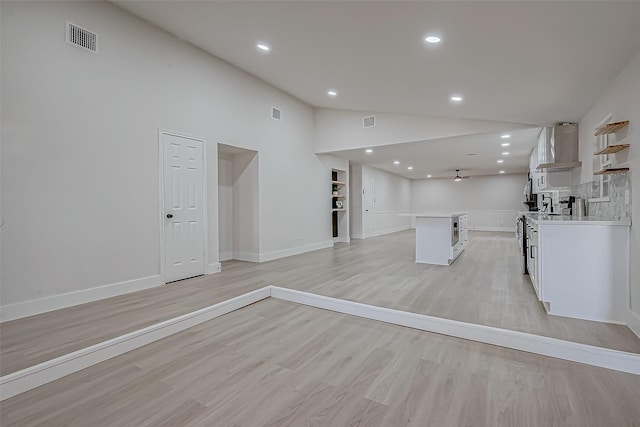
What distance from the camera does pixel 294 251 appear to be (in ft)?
21.7

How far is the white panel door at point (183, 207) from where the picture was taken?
4.23 m

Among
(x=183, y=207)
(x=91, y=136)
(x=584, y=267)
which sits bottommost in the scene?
(x=584, y=267)

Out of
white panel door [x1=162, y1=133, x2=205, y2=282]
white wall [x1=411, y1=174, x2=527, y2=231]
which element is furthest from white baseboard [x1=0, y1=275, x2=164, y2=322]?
white wall [x1=411, y1=174, x2=527, y2=231]

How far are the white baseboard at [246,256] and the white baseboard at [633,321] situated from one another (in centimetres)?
502

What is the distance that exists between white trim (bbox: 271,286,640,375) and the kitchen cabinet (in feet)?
2.90

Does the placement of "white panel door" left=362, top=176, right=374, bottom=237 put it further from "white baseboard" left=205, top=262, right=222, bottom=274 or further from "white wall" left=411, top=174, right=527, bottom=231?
"white baseboard" left=205, top=262, right=222, bottom=274

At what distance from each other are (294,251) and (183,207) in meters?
2.79

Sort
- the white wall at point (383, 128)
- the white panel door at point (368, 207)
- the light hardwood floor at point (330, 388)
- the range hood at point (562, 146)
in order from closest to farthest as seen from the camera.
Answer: the light hardwood floor at point (330, 388), the range hood at point (562, 146), the white wall at point (383, 128), the white panel door at point (368, 207)

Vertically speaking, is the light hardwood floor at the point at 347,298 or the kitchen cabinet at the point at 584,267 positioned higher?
the kitchen cabinet at the point at 584,267

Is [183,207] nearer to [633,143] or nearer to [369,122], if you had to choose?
[369,122]

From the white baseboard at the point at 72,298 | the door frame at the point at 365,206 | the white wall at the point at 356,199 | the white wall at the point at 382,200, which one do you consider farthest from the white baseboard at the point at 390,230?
the white baseboard at the point at 72,298

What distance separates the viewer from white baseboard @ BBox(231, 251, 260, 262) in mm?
5780

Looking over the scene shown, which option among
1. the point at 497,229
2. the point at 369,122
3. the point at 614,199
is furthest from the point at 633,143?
the point at 497,229

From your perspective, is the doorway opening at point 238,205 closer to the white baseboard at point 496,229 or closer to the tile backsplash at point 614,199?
the tile backsplash at point 614,199
